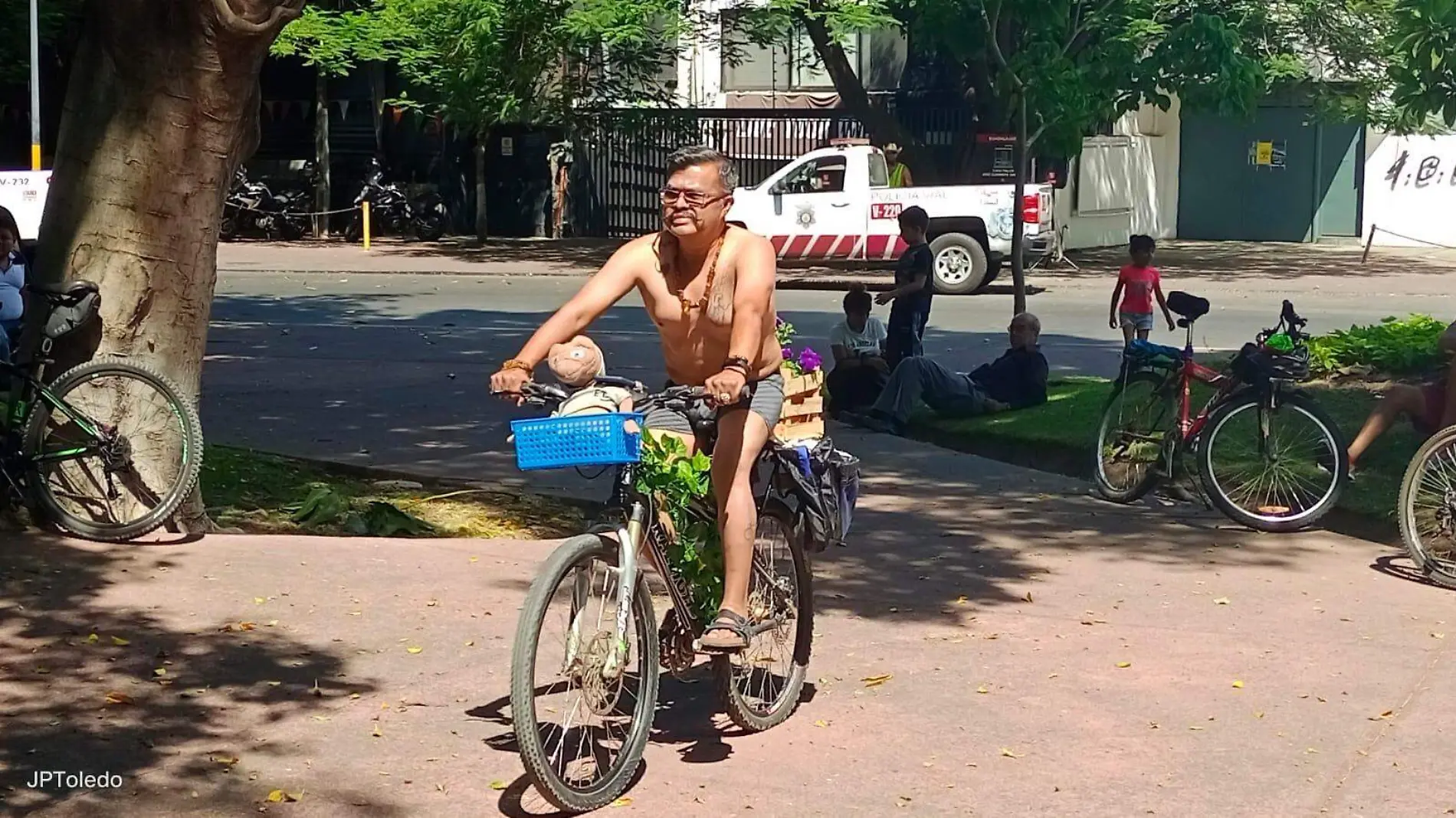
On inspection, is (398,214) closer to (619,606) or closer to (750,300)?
(750,300)

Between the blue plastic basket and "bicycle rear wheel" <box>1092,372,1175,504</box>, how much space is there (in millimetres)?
5568

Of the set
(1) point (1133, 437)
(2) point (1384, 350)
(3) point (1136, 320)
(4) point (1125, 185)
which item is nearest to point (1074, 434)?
(1) point (1133, 437)

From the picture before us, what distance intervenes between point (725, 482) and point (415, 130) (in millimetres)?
30830

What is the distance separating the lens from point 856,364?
13.5m

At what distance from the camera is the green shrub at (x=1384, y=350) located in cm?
1273

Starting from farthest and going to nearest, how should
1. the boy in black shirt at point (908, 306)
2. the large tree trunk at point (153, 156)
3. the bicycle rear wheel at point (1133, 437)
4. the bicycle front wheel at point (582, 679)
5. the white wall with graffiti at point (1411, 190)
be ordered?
the white wall with graffiti at point (1411, 190), the boy in black shirt at point (908, 306), the bicycle rear wheel at point (1133, 437), the large tree trunk at point (153, 156), the bicycle front wheel at point (582, 679)

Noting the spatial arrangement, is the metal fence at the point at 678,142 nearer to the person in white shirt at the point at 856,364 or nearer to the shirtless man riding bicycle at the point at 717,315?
the person in white shirt at the point at 856,364

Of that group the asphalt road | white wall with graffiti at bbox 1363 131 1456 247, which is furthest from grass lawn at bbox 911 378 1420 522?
white wall with graffiti at bbox 1363 131 1456 247

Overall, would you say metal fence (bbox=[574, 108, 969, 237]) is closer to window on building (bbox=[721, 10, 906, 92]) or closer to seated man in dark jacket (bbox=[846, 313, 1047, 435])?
window on building (bbox=[721, 10, 906, 92])

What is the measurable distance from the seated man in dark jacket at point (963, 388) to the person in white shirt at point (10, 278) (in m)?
5.53

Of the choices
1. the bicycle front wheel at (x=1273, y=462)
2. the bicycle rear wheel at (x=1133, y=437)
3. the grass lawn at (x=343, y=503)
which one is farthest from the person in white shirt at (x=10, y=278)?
the bicycle front wheel at (x=1273, y=462)

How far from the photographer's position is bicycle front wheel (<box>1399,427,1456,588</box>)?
8.09 m

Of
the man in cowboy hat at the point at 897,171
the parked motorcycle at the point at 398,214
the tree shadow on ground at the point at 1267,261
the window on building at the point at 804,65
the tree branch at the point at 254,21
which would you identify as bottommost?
the tree shadow on ground at the point at 1267,261

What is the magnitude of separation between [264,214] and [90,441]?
26127 mm
